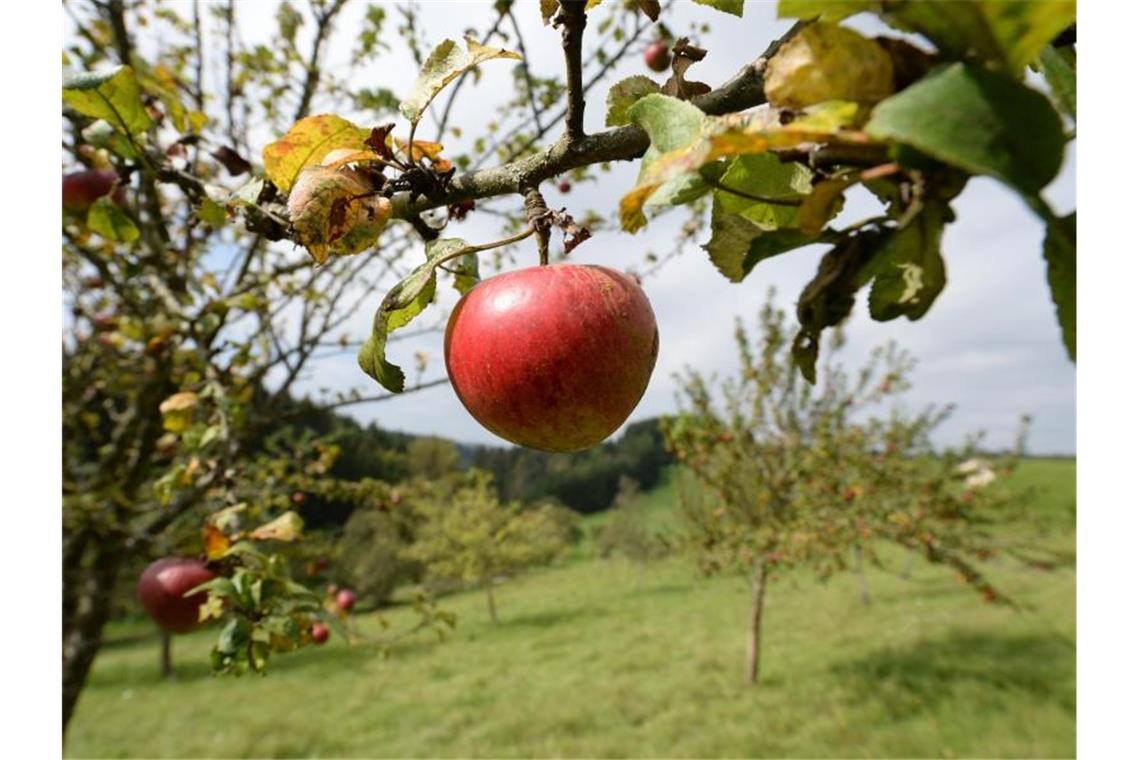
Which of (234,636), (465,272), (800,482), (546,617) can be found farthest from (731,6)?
(546,617)

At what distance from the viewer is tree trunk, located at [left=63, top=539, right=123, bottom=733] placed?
2818mm

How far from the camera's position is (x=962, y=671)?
7492 mm

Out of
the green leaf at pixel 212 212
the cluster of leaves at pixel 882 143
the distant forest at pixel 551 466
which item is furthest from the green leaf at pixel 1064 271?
the distant forest at pixel 551 466

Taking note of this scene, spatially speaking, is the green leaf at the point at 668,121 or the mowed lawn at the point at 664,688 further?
the mowed lawn at the point at 664,688

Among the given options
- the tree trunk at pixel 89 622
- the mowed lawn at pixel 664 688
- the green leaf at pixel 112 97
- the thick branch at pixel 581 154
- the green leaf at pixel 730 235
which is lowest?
the mowed lawn at pixel 664 688

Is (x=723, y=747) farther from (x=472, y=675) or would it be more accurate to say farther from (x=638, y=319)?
(x=638, y=319)

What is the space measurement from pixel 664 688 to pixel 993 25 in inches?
322

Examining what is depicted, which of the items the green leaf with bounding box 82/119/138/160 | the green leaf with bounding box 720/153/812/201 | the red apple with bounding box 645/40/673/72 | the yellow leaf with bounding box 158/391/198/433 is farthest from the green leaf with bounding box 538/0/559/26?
the red apple with bounding box 645/40/673/72

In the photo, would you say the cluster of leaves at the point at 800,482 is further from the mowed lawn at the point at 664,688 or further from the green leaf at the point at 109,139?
the green leaf at the point at 109,139

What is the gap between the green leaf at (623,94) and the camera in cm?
70

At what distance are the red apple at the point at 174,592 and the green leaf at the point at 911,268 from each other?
1.53 meters

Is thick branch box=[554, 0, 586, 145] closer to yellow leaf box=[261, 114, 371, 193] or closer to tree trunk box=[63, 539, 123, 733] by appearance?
yellow leaf box=[261, 114, 371, 193]

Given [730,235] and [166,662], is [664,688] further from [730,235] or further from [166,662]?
[730,235]

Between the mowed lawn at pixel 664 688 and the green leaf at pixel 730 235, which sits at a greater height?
the green leaf at pixel 730 235
